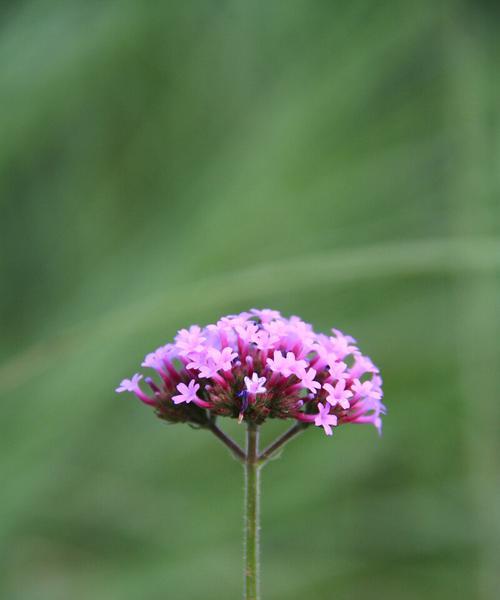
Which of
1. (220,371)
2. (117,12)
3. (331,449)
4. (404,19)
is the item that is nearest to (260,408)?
(220,371)

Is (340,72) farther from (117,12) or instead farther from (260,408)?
(260,408)

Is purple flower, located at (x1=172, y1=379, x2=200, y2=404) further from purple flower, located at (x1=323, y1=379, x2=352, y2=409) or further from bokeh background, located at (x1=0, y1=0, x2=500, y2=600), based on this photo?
bokeh background, located at (x1=0, y1=0, x2=500, y2=600)

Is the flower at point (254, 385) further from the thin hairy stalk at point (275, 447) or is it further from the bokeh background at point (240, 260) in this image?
the bokeh background at point (240, 260)

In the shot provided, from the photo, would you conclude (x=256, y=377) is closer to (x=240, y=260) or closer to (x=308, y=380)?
(x=308, y=380)

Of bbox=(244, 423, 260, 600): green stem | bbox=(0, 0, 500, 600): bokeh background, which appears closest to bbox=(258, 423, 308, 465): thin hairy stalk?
bbox=(244, 423, 260, 600): green stem

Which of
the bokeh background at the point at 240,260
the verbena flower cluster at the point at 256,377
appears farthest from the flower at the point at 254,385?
the bokeh background at the point at 240,260

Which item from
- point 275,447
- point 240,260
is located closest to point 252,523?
point 275,447
